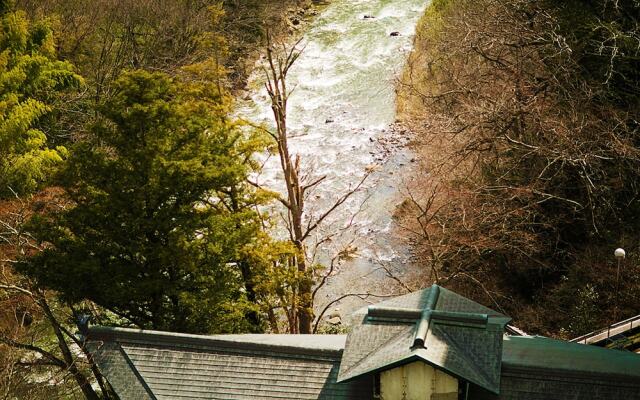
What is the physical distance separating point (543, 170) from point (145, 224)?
11.3m

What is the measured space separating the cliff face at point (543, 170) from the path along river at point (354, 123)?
3.65 meters

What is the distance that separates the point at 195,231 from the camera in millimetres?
19375

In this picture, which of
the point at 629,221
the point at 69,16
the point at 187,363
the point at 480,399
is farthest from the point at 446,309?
the point at 69,16

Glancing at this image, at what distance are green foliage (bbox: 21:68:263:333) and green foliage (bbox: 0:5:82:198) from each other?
234 inches

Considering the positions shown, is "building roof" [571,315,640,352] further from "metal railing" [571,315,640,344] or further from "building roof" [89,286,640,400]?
"building roof" [89,286,640,400]

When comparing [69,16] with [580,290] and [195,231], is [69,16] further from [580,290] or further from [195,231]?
[580,290]

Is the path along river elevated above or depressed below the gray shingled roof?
above

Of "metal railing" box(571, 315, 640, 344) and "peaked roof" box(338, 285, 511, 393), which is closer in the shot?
"peaked roof" box(338, 285, 511, 393)

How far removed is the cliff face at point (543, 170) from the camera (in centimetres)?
2208

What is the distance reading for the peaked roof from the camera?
13.6 meters

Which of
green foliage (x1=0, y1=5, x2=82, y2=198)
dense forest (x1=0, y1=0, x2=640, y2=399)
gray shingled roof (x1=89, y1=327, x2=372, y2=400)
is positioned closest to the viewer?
gray shingled roof (x1=89, y1=327, x2=372, y2=400)

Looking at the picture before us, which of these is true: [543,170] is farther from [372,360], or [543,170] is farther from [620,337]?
[372,360]

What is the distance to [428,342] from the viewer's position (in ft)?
45.7

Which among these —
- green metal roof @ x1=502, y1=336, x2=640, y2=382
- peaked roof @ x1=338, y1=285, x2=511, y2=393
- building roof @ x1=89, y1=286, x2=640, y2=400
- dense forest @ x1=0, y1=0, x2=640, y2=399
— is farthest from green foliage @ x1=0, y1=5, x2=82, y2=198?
green metal roof @ x1=502, y1=336, x2=640, y2=382
